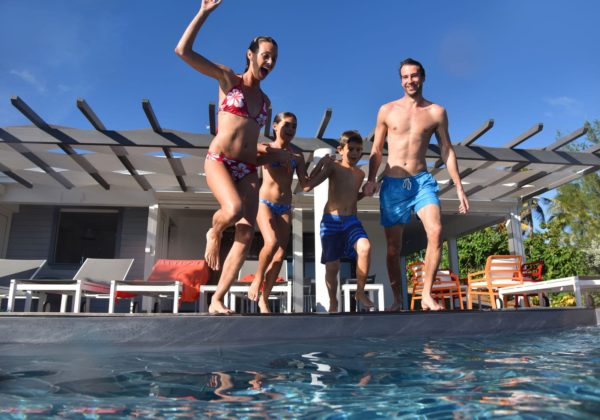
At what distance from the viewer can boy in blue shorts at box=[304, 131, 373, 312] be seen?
3848 millimetres

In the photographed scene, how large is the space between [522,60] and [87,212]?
11450 millimetres

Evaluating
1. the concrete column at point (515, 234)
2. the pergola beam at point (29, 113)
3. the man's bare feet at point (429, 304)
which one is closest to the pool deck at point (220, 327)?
the man's bare feet at point (429, 304)

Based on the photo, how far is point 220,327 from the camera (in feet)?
8.39

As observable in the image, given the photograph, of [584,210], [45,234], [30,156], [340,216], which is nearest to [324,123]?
[340,216]

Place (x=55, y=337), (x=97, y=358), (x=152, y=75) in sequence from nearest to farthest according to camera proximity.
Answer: (x=97, y=358), (x=55, y=337), (x=152, y=75)

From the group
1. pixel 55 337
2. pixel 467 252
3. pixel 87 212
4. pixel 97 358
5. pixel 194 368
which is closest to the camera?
pixel 194 368

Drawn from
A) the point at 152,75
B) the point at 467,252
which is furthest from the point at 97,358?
the point at 467,252

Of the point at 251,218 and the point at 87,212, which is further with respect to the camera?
the point at 87,212

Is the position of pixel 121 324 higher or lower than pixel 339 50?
lower

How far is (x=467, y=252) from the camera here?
69.5ft

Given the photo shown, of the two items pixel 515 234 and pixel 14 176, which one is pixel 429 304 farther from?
pixel 14 176

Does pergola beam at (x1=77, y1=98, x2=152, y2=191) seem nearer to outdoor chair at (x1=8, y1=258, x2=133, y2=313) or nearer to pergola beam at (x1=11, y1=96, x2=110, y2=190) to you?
pergola beam at (x1=11, y1=96, x2=110, y2=190)

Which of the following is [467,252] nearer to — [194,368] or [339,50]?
[339,50]

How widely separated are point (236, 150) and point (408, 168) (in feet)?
4.92
